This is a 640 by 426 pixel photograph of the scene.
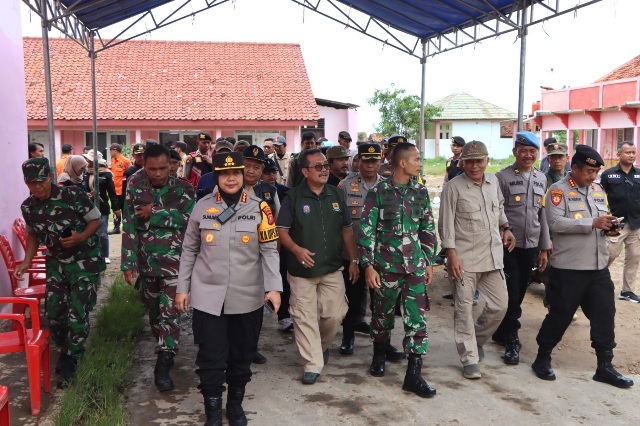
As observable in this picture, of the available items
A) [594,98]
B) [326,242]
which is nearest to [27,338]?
[326,242]

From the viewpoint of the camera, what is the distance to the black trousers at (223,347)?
3.91 metres

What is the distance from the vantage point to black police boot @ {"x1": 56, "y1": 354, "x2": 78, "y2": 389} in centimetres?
475

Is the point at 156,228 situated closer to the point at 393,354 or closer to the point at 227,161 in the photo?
the point at 227,161

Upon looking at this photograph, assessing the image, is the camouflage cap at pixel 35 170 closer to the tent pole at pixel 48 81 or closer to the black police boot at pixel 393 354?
the tent pole at pixel 48 81

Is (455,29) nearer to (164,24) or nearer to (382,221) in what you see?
(164,24)

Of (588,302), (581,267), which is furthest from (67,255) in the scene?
(588,302)

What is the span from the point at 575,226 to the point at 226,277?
9.02 feet

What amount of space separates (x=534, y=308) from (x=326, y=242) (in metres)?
3.58

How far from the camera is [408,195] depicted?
4.77m

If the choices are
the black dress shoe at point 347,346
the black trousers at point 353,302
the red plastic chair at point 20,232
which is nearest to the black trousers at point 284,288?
the black trousers at point 353,302

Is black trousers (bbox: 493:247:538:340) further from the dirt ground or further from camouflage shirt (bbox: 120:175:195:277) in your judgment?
camouflage shirt (bbox: 120:175:195:277)

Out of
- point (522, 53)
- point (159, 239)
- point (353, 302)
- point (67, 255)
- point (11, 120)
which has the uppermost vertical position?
point (522, 53)

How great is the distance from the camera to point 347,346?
222 inches

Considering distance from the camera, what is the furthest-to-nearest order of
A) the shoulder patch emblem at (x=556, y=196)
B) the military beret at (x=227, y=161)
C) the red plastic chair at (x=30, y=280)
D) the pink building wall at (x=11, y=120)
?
1. the pink building wall at (x=11, y=120)
2. the red plastic chair at (x=30, y=280)
3. the shoulder patch emblem at (x=556, y=196)
4. the military beret at (x=227, y=161)
